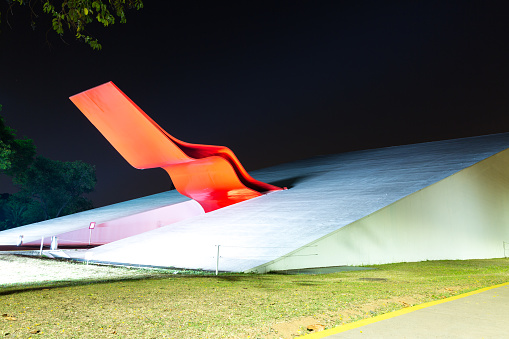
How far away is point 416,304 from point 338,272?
3821 millimetres

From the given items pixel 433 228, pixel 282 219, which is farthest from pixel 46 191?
pixel 433 228

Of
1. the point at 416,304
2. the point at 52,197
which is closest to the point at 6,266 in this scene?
the point at 416,304

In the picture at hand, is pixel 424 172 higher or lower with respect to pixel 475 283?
higher

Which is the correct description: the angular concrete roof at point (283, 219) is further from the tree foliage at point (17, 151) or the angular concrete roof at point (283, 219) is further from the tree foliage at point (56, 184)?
the tree foliage at point (56, 184)

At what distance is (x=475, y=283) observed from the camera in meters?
5.93

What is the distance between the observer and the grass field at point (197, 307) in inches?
123

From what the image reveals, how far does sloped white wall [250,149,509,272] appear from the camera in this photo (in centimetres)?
898

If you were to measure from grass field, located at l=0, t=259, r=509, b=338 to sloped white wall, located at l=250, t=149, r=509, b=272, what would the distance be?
295 centimetres

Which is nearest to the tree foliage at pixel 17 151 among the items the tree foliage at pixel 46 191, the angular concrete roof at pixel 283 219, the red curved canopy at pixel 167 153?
the tree foliage at pixel 46 191

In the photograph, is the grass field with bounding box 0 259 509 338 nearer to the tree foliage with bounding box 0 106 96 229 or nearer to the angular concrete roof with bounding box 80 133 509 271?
the angular concrete roof with bounding box 80 133 509 271

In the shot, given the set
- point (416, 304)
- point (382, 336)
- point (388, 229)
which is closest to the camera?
point (382, 336)

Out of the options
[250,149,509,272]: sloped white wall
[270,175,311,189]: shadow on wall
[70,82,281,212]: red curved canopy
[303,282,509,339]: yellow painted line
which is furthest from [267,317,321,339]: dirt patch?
[270,175,311,189]: shadow on wall

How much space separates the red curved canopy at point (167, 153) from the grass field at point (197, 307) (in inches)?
317

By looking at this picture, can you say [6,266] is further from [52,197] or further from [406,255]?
[52,197]
